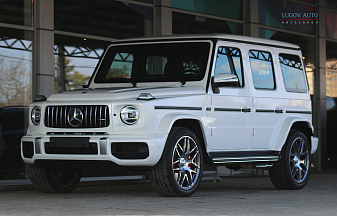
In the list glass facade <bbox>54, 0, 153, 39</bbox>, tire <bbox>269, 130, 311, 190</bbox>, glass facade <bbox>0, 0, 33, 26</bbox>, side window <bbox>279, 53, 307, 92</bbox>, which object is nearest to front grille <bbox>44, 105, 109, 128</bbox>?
tire <bbox>269, 130, 311, 190</bbox>

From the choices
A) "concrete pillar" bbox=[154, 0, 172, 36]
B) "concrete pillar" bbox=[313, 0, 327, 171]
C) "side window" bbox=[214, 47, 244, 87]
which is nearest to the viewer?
"side window" bbox=[214, 47, 244, 87]

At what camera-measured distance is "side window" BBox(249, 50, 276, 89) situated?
8320 millimetres

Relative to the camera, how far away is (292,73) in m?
9.16

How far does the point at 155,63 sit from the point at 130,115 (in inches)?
63.5

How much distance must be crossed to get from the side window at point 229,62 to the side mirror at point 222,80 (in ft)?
0.64

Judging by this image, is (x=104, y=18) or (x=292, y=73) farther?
(x=104, y=18)

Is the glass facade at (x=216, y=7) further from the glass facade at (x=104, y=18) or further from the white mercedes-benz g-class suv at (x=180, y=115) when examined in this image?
the white mercedes-benz g-class suv at (x=180, y=115)

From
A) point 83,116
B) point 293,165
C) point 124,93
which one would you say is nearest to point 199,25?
point 293,165

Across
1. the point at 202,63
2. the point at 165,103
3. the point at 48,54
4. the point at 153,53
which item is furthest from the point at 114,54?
the point at 48,54

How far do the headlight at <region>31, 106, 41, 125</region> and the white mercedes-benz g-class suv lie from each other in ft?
0.04

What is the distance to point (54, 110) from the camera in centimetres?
691

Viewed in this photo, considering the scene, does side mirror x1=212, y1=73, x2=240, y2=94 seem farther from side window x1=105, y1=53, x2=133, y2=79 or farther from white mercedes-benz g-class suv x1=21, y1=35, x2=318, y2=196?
side window x1=105, y1=53, x2=133, y2=79

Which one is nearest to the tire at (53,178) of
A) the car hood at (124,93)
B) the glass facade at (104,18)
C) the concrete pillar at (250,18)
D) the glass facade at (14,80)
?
the car hood at (124,93)

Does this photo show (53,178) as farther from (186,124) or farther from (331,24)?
(331,24)
